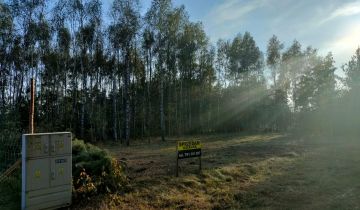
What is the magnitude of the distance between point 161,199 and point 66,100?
2741cm

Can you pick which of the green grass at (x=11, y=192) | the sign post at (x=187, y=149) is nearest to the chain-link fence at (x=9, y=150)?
the green grass at (x=11, y=192)

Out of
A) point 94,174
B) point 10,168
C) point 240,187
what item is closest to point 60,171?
point 10,168

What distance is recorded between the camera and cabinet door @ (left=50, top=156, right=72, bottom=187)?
633 centimetres

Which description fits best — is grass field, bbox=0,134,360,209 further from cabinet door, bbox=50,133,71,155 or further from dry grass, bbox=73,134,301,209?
cabinet door, bbox=50,133,71,155

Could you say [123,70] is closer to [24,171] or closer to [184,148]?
[184,148]

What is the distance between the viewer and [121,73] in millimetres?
32094

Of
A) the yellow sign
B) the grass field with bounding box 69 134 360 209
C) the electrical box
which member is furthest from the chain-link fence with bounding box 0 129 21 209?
the yellow sign

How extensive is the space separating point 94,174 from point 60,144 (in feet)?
4.97

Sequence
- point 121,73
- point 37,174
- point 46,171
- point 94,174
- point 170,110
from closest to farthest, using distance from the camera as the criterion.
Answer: point 37,174 → point 46,171 → point 94,174 → point 121,73 → point 170,110

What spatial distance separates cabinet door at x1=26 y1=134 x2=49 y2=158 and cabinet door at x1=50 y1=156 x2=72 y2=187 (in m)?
0.25

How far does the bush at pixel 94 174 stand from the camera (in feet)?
23.5

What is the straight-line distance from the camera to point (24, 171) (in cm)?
595

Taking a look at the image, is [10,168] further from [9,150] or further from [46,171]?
[9,150]

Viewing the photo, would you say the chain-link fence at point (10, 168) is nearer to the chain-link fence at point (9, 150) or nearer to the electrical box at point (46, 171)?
the chain-link fence at point (9, 150)
